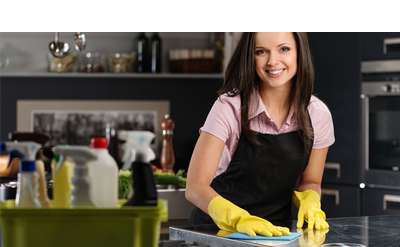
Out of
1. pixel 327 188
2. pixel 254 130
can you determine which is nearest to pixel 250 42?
pixel 254 130

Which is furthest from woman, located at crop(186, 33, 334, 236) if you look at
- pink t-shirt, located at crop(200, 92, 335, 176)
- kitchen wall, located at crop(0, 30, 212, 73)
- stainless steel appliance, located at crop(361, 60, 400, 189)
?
kitchen wall, located at crop(0, 30, 212, 73)

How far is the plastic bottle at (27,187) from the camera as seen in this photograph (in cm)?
110

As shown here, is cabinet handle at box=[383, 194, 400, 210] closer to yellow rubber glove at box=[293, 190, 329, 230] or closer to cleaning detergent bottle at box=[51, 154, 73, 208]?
yellow rubber glove at box=[293, 190, 329, 230]

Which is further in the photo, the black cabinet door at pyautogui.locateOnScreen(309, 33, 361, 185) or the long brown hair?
the black cabinet door at pyautogui.locateOnScreen(309, 33, 361, 185)

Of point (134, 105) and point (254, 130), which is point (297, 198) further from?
point (134, 105)

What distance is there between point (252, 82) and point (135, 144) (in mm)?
1606

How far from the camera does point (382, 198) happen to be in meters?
4.28

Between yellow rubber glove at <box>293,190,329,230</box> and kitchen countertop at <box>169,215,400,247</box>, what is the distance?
3cm

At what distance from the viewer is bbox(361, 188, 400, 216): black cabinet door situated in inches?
166

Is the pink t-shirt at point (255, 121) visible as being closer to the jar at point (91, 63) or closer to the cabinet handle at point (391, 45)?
the cabinet handle at point (391, 45)

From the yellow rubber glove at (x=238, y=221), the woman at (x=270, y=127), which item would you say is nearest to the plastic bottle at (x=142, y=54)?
the woman at (x=270, y=127)

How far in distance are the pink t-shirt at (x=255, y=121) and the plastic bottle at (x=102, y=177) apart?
1.47 m
